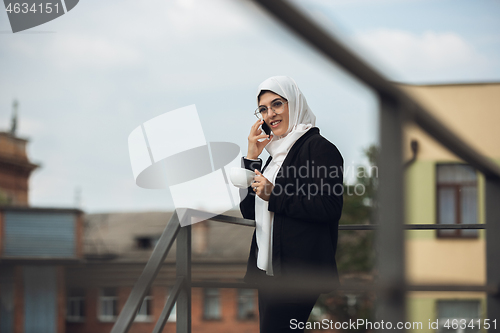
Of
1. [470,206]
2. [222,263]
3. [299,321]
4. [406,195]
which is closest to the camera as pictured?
[406,195]

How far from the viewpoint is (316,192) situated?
150 centimetres

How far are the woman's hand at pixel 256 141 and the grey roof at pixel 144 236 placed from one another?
30390 mm

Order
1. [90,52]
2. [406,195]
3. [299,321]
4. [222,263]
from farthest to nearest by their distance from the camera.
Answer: [90,52]
[222,263]
[299,321]
[406,195]

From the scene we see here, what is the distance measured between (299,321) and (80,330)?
135ft

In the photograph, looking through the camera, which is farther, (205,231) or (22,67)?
(22,67)

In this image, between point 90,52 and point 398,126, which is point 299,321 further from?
point 90,52

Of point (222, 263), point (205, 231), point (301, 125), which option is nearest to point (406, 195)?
point (301, 125)

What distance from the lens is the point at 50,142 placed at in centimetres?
4925

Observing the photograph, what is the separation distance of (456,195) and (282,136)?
15.5 m

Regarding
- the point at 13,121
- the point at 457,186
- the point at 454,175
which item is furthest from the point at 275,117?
the point at 13,121

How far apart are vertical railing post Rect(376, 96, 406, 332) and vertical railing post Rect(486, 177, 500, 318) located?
66cm

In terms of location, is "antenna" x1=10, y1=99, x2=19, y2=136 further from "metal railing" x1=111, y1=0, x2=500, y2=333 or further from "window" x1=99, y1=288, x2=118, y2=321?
"metal railing" x1=111, y1=0, x2=500, y2=333

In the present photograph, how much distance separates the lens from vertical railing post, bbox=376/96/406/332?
1.68 feet

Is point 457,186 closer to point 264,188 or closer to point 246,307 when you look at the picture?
point 264,188
